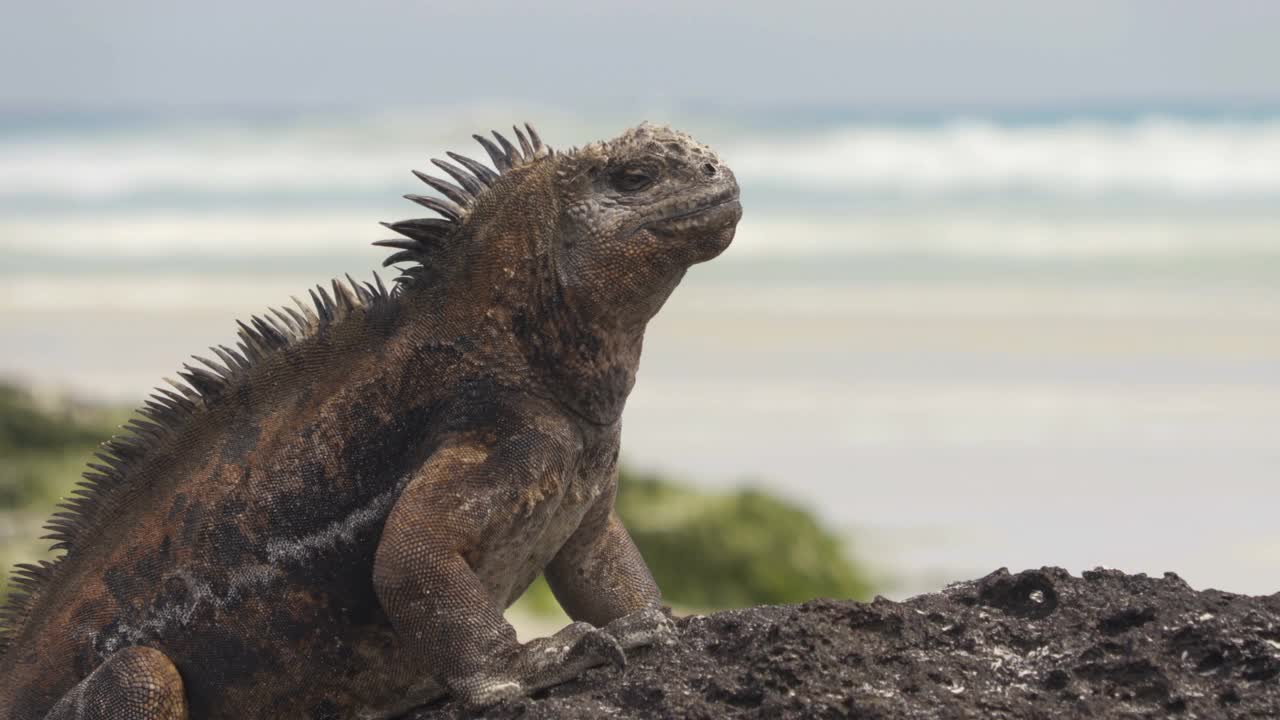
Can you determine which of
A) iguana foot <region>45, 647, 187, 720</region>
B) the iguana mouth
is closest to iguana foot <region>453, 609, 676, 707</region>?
iguana foot <region>45, 647, 187, 720</region>

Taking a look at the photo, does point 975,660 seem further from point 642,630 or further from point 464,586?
point 464,586

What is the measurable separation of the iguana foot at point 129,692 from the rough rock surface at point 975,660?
2.45ft

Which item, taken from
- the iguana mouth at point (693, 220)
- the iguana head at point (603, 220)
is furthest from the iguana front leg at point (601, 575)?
the iguana mouth at point (693, 220)

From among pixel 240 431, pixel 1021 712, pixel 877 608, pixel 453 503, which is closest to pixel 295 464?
pixel 240 431

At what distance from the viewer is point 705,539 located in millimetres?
10539

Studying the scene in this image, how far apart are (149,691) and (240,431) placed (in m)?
0.81

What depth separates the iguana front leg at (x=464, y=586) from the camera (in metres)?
4.26

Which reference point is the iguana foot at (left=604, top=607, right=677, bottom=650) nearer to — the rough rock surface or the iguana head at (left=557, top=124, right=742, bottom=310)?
the rough rock surface

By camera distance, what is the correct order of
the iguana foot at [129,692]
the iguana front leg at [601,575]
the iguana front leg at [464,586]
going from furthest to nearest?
1. the iguana front leg at [601,575]
2. the iguana foot at [129,692]
3. the iguana front leg at [464,586]

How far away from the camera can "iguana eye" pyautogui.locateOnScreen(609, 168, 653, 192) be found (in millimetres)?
4570

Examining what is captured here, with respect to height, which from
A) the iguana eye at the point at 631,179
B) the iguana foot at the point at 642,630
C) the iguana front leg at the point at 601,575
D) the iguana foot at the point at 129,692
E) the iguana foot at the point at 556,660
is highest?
the iguana eye at the point at 631,179

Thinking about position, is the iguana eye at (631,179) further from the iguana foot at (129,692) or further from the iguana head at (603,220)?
the iguana foot at (129,692)

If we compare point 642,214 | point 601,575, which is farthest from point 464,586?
point 642,214

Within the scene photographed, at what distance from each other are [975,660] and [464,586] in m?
1.41
